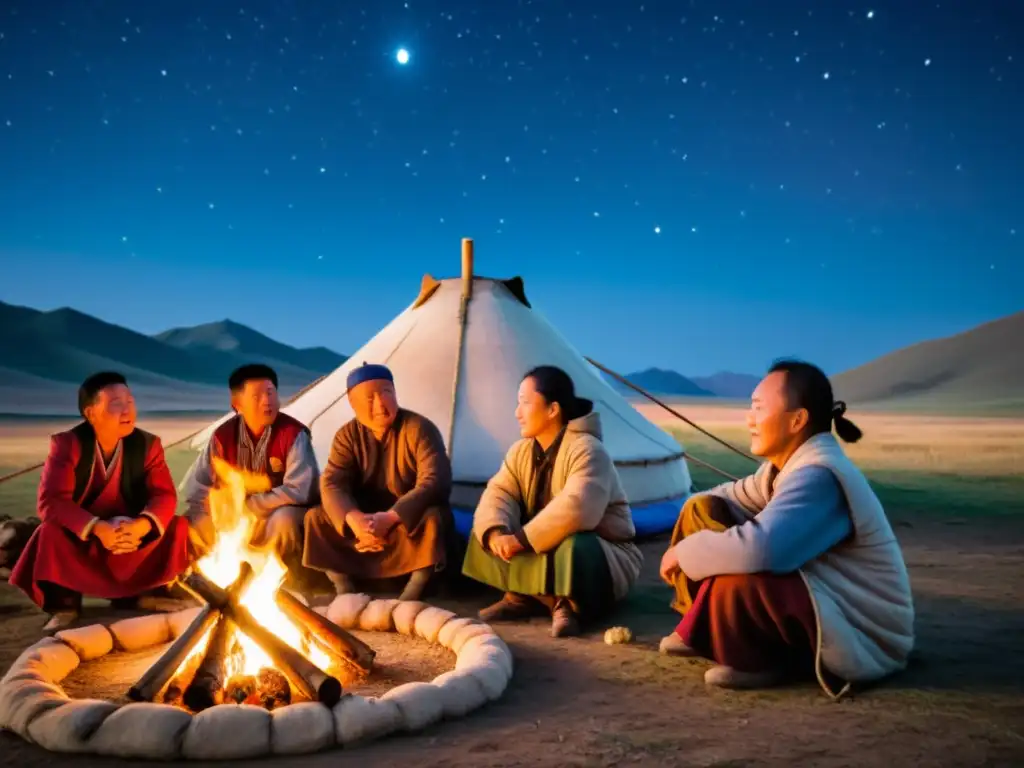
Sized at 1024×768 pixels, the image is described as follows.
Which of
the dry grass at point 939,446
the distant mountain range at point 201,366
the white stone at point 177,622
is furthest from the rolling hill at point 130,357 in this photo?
the white stone at point 177,622

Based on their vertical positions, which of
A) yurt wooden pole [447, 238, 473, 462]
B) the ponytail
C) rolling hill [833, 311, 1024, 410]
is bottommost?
the ponytail

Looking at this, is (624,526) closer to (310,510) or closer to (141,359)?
(310,510)

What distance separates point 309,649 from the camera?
140 inches

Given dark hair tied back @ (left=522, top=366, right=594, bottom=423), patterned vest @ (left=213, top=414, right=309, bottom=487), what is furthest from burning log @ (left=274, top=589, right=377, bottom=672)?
dark hair tied back @ (left=522, top=366, right=594, bottom=423)

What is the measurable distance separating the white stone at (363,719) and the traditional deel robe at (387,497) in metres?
1.80

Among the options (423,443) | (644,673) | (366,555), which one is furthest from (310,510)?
(644,673)

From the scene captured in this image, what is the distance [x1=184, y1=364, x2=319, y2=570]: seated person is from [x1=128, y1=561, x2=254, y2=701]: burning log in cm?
135

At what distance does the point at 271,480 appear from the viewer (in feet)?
15.9

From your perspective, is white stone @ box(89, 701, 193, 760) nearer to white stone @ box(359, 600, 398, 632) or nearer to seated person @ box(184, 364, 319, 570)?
white stone @ box(359, 600, 398, 632)

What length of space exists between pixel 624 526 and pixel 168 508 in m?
2.21

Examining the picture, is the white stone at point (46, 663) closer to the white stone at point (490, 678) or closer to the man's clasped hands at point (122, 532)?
the man's clasped hands at point (122, 532)

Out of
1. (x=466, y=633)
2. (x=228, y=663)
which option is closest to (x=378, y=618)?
(x=466, y=633)

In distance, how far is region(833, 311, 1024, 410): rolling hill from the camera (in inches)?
1900

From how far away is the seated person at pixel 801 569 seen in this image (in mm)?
3119
